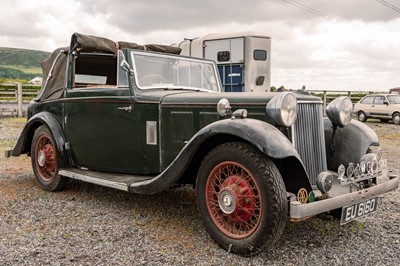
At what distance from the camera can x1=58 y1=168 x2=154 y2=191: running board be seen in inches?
161

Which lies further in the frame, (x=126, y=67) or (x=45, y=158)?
(x=45, y=158)

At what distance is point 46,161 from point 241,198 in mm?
3177

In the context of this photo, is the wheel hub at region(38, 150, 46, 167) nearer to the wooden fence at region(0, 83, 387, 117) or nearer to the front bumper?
the front bumper

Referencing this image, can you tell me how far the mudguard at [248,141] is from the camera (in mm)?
3016

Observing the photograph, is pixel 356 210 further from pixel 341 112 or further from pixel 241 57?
pixel 241 57

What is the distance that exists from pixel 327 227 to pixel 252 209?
1.22m

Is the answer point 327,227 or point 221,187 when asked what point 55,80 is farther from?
point 327,227

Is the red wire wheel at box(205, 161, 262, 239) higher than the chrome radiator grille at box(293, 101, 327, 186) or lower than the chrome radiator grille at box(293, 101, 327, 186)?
lower

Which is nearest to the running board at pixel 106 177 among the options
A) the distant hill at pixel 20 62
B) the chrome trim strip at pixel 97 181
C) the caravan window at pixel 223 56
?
the chrome trim strip at pixel 97 181

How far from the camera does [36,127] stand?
5625mm

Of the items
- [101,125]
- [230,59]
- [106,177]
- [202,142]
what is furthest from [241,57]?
[202,142]

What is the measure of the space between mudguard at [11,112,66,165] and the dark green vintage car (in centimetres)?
1

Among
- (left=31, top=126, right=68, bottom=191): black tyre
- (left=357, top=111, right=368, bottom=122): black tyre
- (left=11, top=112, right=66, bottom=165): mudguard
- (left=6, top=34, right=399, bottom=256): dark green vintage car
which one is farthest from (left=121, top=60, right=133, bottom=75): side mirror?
(left=357, top=111, right=368, bottom=122): black tyre

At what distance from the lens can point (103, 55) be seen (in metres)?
5.05
